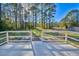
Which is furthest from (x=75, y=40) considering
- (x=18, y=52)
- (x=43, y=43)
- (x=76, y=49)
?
(x=18, y=52)

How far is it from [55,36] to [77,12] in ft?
2.03

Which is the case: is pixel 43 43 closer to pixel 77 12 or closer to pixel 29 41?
pixel 29 41

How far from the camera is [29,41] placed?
3227 mm

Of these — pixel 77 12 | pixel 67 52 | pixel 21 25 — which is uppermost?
pixel 77 12

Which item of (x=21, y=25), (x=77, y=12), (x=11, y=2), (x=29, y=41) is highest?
(x=11, y=2)

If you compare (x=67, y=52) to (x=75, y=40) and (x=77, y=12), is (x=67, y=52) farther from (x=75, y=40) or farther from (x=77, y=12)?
(x=77, y=12)

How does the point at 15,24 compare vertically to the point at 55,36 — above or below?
above

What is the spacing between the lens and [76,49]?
3.16m

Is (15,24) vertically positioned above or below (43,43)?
above

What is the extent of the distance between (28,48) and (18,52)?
0.71 feet

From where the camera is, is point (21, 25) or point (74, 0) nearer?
point (74, 0)

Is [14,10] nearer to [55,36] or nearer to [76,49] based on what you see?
[55,36]

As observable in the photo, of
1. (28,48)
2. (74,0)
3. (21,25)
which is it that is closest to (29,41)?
(28,48)

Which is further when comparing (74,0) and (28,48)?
(28,48)
